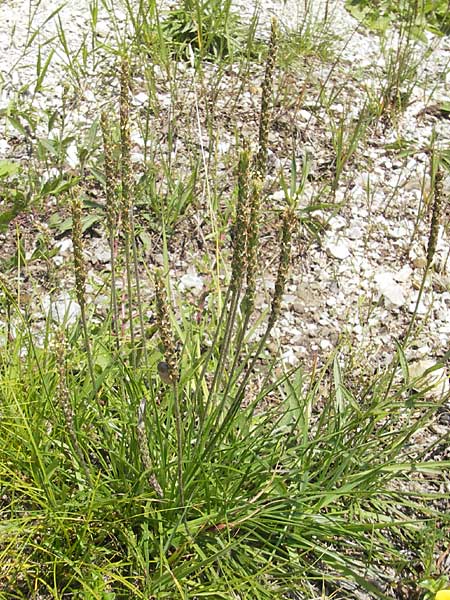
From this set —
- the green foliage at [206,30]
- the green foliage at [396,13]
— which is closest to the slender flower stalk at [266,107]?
the green foliage at [206,30]

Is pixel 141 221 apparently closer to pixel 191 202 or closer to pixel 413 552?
pixel 191 202

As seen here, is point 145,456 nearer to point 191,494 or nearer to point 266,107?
point 191,494

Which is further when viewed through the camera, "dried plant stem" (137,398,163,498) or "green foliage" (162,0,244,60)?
"green foliage" (162,0,244,60)

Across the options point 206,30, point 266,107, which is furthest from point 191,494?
point 206,30

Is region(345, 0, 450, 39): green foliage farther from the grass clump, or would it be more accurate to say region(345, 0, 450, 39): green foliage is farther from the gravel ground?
the grass clump

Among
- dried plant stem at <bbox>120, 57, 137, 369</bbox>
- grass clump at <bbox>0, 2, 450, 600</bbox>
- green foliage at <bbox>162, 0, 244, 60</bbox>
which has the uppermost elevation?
dried plant stem at <bbox>120, 57, 137, 369</bbox>

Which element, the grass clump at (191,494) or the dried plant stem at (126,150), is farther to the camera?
the grass clump at (191,494)

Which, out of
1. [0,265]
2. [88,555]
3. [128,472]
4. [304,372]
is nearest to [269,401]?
[304,372]

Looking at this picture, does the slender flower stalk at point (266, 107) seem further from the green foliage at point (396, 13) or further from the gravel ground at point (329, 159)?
the green foliage at point (396, 13)

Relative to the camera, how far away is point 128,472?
95.2 inches

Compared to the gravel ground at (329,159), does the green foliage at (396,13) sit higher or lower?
higher

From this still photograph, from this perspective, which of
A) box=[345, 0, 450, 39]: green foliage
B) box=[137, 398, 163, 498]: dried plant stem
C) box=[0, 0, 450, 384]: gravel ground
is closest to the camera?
box=[137, 398, 163, 498]: dried plant stem

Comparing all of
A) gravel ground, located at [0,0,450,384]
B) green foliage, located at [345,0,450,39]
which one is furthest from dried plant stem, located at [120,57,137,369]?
green foliage, located at [345,0,450,39]

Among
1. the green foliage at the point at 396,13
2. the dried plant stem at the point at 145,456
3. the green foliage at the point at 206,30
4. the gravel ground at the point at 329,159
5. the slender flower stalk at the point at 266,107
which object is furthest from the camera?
the green foliage at the point at 396,13
